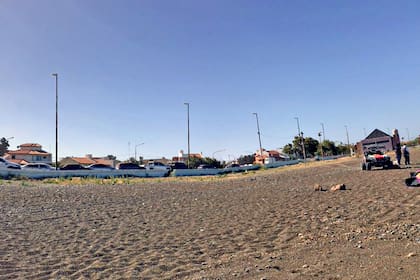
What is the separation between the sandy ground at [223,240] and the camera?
5.05m

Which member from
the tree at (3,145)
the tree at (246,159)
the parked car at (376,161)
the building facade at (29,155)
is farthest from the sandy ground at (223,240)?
the tree at (246,159)

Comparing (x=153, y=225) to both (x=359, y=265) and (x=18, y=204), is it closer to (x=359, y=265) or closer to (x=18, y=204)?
(x=359, y=265)

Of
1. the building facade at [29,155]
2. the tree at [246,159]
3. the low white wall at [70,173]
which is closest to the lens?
the low white wall at [70,173]

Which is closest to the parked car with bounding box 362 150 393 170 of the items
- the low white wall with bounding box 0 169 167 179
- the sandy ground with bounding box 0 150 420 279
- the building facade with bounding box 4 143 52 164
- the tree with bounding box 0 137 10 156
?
the sandy ground with bounding box 0 150 420 279

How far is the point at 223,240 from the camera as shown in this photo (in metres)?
7.20

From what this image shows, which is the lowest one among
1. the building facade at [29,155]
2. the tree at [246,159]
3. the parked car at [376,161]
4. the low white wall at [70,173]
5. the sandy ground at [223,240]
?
the sandy ground at [223,240]

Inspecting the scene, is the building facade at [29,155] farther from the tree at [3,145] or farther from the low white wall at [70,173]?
the low white wall at [70,173]

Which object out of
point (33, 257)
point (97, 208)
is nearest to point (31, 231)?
point (33, 257)

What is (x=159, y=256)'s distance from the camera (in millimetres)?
6184

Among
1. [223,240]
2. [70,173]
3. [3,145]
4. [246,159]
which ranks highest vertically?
[3,145]

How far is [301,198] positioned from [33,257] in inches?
353

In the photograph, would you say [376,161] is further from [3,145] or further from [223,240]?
[3,145]

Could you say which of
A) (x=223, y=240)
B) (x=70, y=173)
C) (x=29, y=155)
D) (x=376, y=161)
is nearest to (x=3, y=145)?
(x=29, y=155)

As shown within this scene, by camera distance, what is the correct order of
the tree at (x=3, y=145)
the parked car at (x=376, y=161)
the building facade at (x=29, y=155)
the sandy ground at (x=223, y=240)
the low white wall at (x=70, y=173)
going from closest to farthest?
1. the sandy ground at (x=223, y=240)
2. the parked car at (x=376, y=161)
3. the low white wall at (x=70, y=173)
4. the building facade at (x=29, y=155)
5. the tree at (x=3, y=145)
